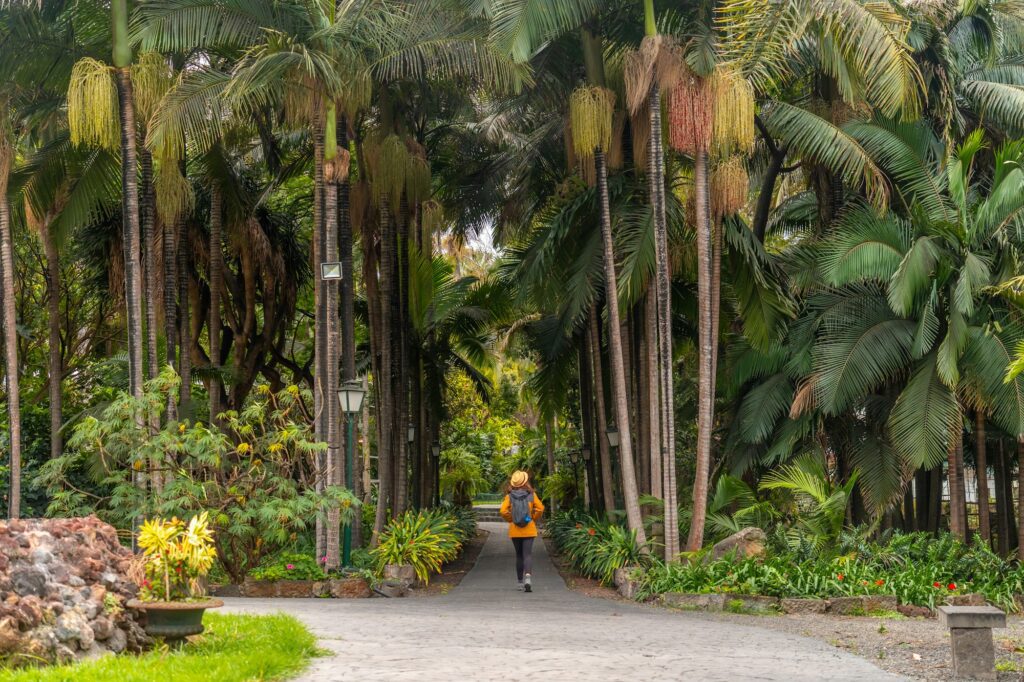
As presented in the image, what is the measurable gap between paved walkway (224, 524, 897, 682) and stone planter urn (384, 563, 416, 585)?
1.34 meters

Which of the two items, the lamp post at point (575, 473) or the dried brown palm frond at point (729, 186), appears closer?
the dried brown palm frond at point (729, 186)

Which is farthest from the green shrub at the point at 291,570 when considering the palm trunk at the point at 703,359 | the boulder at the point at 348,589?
the palm trunk at the point at 703,359

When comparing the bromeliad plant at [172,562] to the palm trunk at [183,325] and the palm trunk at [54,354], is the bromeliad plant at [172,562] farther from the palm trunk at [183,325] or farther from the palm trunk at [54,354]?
the palm trunk at [54,354]

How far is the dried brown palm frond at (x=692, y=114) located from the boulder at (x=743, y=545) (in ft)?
17.9

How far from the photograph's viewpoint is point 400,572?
1634 centimetres

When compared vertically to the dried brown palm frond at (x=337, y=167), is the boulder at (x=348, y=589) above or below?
below

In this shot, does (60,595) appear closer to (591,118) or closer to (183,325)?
(591,118)

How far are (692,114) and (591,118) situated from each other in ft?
4.75

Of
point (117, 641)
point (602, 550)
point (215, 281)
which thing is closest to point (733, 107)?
point (602, 550)

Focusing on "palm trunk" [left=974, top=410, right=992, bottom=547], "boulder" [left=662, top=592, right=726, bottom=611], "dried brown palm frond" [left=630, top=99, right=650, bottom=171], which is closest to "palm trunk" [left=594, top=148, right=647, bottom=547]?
"dried brown palm frond" [left=630, top=99, right=650, bottom=171]

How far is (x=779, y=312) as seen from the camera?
58.7 feet

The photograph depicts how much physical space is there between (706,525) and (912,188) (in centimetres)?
617

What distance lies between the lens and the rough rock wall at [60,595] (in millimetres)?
7613

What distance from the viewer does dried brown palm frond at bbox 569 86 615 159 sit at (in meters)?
16.1
